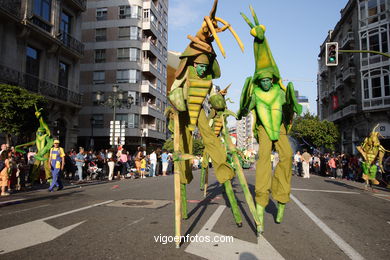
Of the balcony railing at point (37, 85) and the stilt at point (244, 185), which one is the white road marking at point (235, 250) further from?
the balcony railing at point (37, 85)

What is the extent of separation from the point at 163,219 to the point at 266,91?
2907mm

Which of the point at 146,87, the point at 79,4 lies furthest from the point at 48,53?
the point at 146,87

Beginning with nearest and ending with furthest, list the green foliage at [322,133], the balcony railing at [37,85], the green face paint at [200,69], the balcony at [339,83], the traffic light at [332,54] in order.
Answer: the green face paint at [200,69]
the traffic light at [332,54]
the balcony railing at [37,85]
the green foliage at [322,133]
the balcony at [339,83]

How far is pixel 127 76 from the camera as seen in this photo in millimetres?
38000

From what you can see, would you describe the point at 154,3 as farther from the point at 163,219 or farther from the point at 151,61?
the point at 163,219

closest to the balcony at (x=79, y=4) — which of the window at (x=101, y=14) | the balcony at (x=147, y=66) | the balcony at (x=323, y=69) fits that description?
the balcony at (x=147, y=66)

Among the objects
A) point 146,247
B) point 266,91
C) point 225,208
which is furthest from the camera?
point 225,208

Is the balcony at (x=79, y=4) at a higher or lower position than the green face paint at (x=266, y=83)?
higher

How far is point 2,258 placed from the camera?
3246 millimetres

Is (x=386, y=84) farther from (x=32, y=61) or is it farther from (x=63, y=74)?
(x=32, y=61)

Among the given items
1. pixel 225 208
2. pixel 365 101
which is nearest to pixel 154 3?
pixel 365 101

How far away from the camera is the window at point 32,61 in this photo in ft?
66.9

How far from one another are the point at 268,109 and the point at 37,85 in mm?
20611

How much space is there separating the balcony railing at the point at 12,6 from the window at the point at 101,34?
20.5m
